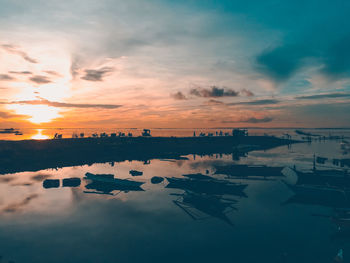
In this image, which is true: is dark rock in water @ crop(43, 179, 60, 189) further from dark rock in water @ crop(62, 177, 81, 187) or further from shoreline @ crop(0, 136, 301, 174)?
shoreline @ crop(0, 136, 301, 174)

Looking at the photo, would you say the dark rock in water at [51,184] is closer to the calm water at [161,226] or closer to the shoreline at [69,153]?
the calm water at [161,226]

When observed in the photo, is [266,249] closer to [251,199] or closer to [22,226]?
[251,199]

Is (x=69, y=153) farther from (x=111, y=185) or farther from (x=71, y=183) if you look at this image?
(x=111, y=185)

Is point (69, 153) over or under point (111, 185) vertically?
over

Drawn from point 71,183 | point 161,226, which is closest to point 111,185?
point 71,183

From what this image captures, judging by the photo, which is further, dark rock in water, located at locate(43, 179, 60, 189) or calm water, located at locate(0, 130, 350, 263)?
dark rock in water, located at locate(43, 179, 60, 189)

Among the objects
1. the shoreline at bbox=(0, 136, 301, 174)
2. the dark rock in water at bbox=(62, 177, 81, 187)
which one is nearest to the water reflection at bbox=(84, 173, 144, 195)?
the dark rock in water at bbox=(62, 177, 81, 187)

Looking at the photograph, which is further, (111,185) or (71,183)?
(71,183)

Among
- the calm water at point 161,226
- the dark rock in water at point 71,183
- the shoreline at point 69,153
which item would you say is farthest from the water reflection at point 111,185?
the shoreline at point 69,153

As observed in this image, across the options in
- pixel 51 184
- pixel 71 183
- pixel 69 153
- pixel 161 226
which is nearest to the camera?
pixel 161 226
